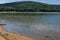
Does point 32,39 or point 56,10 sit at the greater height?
point 32,39

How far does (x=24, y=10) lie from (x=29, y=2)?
55.9 ft

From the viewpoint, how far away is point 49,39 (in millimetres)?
16125

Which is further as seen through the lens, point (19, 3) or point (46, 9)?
point (19, 3)

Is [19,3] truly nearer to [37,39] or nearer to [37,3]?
[37,3]

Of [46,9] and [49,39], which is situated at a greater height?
[49,39]

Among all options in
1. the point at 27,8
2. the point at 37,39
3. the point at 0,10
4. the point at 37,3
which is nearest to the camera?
the point at 37,39

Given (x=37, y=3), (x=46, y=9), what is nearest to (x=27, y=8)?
(x=46, y=9)

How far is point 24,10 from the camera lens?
4171 inches

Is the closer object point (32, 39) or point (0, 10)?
point (32, 39)

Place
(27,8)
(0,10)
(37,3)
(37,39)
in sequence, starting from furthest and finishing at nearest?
1. (37,3)
2. (27,8)
3. (0,10)
4. (37,39)

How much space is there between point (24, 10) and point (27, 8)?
2.28 meters

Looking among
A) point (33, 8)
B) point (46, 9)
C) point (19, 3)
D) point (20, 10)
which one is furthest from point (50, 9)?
point (19, 3)

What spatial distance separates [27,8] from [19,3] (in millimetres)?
20797

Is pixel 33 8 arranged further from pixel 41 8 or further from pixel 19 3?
pixel 19 3
